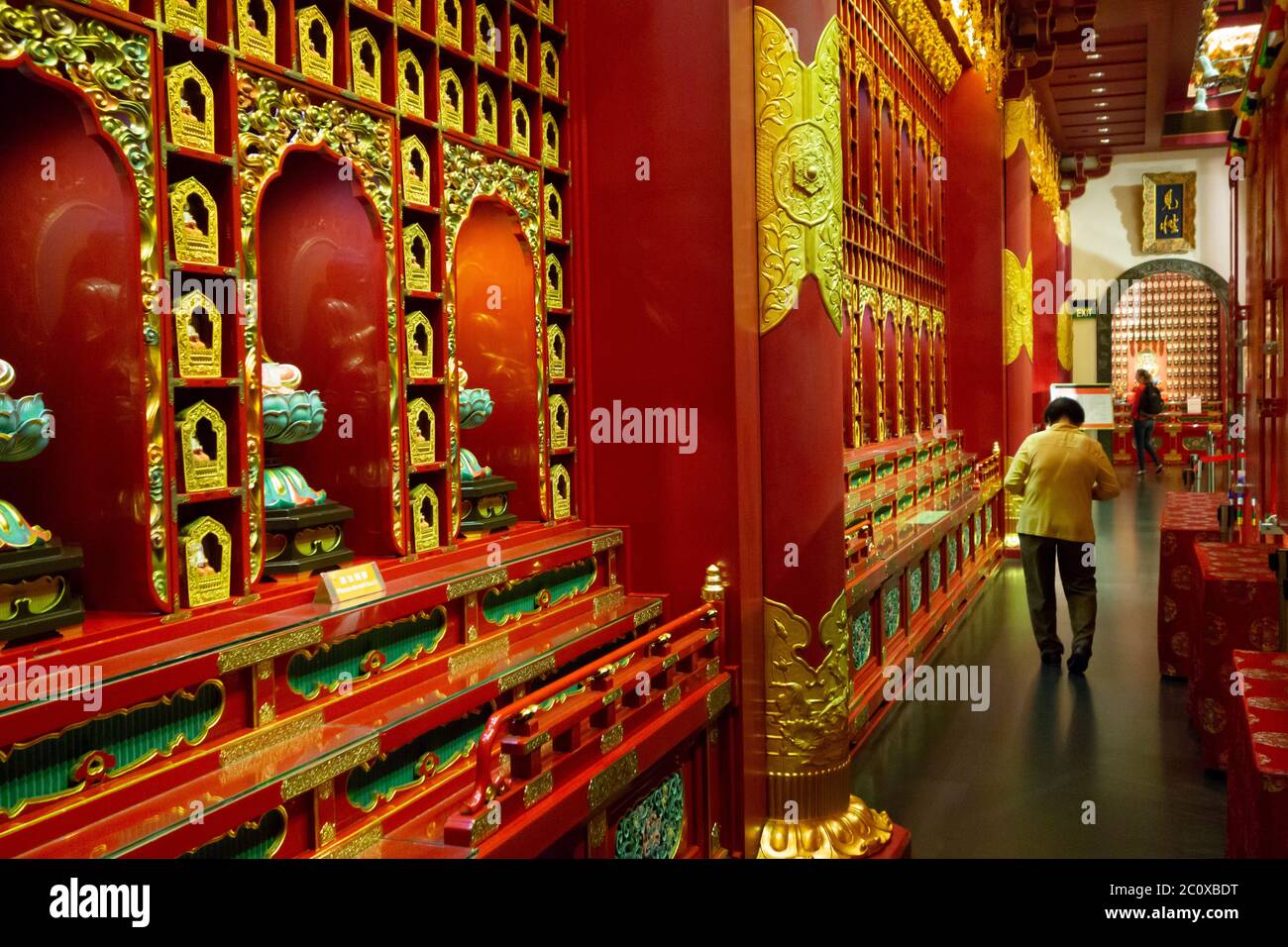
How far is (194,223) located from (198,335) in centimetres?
22

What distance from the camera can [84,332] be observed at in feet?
7.18

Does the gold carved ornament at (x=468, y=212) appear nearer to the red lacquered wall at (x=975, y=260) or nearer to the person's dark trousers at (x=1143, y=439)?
the red lacquered wall at (x=975, y=260)

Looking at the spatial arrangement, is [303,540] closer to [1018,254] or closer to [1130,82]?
[1018,254]

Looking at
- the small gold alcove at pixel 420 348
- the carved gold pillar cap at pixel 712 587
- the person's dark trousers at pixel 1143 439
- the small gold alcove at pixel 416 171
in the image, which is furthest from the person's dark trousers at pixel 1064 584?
the person's dark trousers at pixel 1143 439

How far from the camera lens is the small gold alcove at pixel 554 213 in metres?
3.55

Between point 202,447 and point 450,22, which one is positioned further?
point 450,22

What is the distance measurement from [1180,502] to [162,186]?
21.3 feet

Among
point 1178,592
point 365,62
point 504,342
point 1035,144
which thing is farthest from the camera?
point 1035,144

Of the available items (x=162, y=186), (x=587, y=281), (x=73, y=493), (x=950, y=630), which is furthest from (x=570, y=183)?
(x=950, y=630)

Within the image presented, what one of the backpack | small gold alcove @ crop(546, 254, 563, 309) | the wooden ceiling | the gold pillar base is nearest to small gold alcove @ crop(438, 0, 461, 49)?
small gold alcove @ crop(546, 254, 563, 309)

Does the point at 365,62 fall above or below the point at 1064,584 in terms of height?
above

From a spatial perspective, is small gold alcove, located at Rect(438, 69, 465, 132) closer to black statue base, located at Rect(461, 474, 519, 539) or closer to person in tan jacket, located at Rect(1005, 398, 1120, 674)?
black statue base, located at Rect(461, 474, 519, 539)

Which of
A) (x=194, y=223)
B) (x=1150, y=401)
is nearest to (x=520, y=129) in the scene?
(x=194, y=223)

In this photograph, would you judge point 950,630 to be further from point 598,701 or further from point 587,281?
point 598,701
